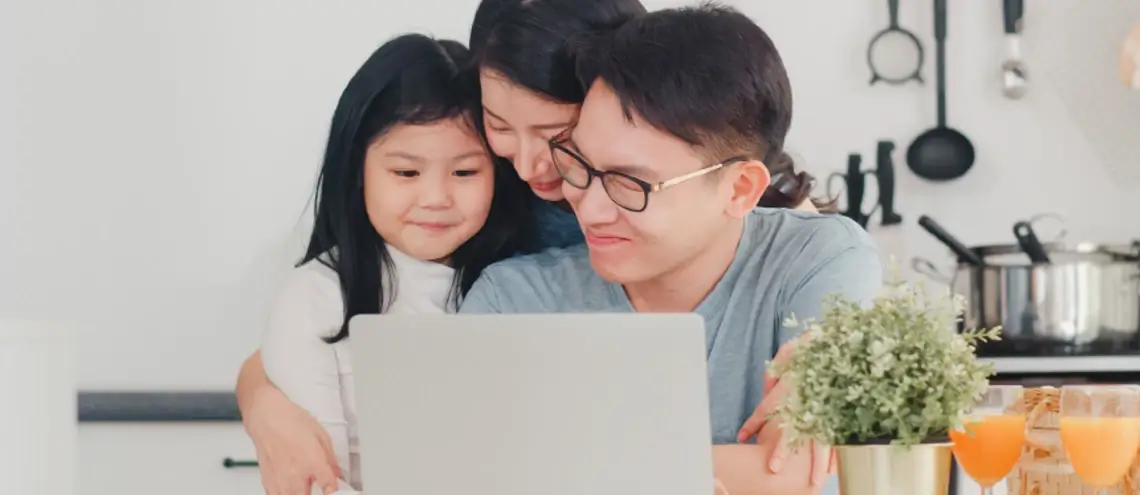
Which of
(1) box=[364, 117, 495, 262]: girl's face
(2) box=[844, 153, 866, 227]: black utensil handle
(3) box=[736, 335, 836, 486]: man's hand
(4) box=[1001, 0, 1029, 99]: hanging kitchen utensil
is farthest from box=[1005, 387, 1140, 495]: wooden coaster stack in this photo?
(4) box=[1001, 0, 1029, 99]: hanging kitchen utensil

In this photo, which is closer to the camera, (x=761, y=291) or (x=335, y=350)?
(x=761, y=291)

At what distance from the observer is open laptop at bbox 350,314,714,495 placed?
1.35 m

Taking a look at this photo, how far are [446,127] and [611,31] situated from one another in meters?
0.33

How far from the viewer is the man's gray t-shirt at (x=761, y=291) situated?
2.07 meters

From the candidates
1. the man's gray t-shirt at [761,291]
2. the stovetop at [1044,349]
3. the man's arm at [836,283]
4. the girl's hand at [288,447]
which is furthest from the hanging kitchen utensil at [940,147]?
the girl's hand at [288,447]

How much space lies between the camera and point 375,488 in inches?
57.9

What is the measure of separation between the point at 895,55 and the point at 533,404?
1.88 metres

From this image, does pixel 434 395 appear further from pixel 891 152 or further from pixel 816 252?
pixel 891 152

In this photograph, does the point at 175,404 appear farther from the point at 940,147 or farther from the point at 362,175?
the point at 940,147

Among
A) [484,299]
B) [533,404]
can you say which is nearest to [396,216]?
[484,299]

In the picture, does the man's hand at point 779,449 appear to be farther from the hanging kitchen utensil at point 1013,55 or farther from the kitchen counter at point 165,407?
the hanging kitchen utensil at point 1013,55

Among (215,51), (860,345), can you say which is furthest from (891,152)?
(860,345)

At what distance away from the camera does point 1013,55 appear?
297cm

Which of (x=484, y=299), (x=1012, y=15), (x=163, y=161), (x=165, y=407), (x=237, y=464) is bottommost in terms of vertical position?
(x=237, y=464)
